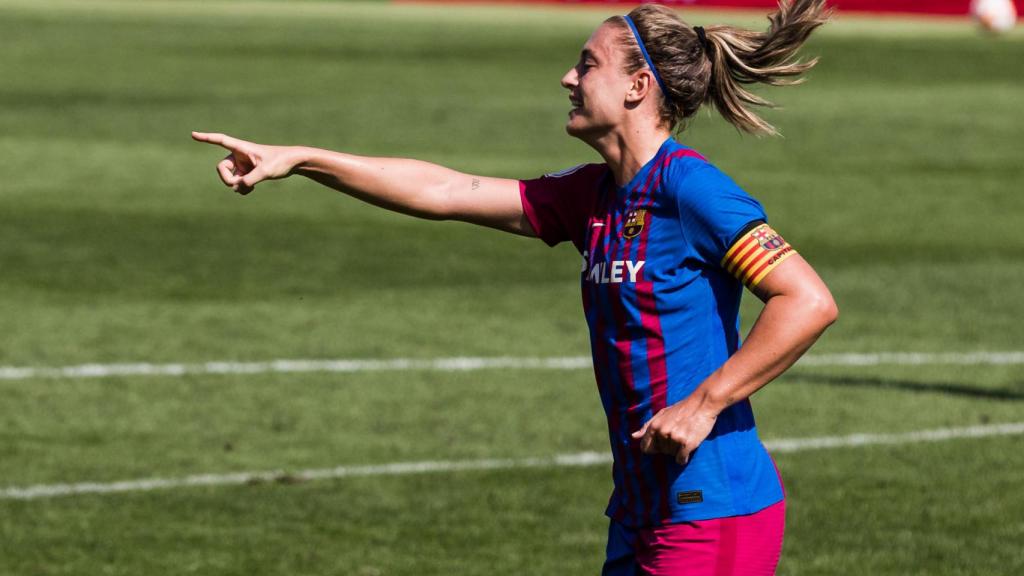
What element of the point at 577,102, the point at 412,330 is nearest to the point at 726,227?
the point at 577,102

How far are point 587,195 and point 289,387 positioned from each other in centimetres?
614

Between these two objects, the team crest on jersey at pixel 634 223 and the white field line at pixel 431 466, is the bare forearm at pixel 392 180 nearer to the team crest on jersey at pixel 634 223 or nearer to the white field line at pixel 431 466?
the team crest on jersey at pixel 634 223

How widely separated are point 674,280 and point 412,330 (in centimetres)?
821

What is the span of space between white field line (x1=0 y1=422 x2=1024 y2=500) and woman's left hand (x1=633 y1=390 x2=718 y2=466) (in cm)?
467

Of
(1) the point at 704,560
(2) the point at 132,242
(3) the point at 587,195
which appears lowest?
(2) the point at 132,242

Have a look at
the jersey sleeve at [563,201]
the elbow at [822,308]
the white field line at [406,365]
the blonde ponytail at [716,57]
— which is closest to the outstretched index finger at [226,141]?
the jersey sleeve at [563,201]

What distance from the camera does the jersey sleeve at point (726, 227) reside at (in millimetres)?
4562

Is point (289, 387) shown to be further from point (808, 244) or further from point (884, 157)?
point (884, 157)

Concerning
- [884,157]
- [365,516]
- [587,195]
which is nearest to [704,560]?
[587,195]

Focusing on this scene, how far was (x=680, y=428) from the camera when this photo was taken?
4559 millimetres

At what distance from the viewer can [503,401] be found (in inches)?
426

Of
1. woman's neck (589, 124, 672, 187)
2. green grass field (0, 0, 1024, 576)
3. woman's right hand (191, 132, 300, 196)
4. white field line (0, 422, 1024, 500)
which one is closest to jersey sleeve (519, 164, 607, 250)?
woman's neck (589, 124, 672, 187)

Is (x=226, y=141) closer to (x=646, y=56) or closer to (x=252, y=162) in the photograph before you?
(x=252, y=162)

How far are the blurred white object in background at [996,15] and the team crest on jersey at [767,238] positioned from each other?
39.9 m
